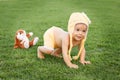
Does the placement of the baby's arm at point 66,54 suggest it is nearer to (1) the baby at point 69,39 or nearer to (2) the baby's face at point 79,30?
(1) the baby at point 69,39

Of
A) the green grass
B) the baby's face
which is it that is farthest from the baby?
the green grass

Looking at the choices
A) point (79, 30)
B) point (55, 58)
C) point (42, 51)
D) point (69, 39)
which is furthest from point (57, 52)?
point (79, 30)

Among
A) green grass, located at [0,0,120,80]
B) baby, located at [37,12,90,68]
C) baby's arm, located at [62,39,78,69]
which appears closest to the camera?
green grass, located at [0,0,120,80]

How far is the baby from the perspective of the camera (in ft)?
17.3

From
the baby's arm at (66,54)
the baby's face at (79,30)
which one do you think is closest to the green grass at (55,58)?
the baby's arm at (66,54)

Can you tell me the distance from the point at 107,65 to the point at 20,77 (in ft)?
5.07

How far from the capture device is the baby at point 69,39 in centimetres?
528

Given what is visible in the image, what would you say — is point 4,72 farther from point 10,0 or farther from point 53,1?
point 10,0

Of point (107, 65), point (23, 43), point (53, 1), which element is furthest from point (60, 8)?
point (107, 65)

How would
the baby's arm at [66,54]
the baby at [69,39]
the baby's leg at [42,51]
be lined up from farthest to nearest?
the baby's leg at [42,51], the baby at [69,39], the baby's arm at [66,54]

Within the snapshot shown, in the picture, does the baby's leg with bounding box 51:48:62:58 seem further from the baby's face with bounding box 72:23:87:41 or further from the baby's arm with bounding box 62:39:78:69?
the baby's face with bounding box 72:23:87:41

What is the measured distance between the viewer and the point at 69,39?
538 centimetres

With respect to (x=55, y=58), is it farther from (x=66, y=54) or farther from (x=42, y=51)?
(x=66, y=54)

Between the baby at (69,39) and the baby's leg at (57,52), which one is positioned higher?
the baby at (69,39)
